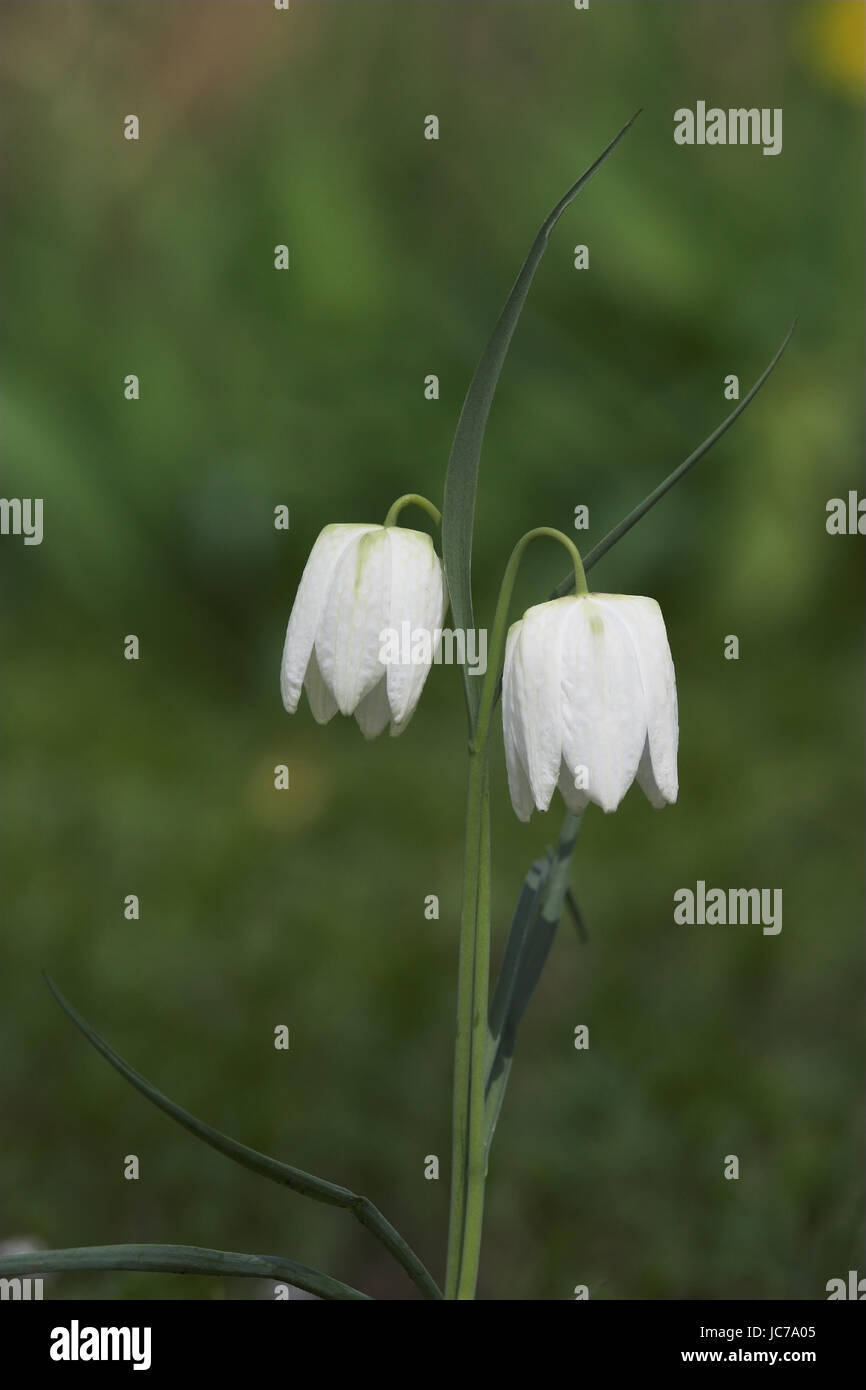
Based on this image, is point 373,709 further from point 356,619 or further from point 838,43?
point 838,43

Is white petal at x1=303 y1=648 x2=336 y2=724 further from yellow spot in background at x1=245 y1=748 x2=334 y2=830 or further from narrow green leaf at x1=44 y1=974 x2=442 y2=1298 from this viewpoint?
yellow spot in background at x1=245 y1=748 x2=334 y2=830

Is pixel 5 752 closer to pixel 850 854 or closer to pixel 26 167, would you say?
pixel 26 167

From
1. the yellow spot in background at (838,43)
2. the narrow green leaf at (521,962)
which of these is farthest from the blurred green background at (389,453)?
the narrow green leaf at (521,962)

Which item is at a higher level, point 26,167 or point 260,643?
point 26,167

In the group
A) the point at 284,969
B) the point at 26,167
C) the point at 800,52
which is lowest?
the point at 284,969

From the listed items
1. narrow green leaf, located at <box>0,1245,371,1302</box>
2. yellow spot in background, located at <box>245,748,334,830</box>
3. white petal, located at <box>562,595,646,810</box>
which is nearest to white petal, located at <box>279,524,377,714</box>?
white petal, located at <box>562,595,646,810</box>

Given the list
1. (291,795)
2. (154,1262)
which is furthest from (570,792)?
(291,795)
